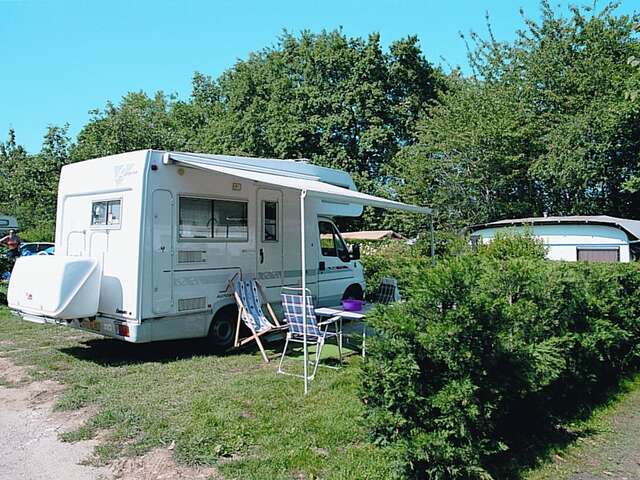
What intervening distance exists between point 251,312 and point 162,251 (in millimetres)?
1490

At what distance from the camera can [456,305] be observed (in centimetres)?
366

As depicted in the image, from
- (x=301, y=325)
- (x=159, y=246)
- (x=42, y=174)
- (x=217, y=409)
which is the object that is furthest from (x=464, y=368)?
(x=42, y=174)

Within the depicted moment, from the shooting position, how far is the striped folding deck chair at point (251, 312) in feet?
23.4

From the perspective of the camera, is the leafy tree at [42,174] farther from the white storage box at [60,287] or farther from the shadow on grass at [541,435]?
the shadow on grass at [541,435]

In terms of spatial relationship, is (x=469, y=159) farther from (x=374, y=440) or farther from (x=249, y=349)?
(x=374, y=440)

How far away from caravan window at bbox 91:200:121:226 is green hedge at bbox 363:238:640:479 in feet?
14.2

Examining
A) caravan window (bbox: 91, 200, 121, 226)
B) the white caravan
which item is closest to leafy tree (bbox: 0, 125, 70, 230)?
the white caravan

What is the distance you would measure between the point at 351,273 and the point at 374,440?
611 cm

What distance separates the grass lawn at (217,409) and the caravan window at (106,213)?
1.80 m

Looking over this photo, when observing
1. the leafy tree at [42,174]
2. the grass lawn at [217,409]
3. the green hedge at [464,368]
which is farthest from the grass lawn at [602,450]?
the leafy tree at [42,174]

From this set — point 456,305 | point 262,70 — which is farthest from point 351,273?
point 262,70

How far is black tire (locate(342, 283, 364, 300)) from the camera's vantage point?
9509 mm

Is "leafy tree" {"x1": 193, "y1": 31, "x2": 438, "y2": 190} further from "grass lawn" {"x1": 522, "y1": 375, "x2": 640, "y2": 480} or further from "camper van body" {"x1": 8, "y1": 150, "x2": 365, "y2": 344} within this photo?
"grass lawn" {"x1": 522, "y1": 375, "x2": 640, "y2": 480}

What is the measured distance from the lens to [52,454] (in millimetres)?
4043
